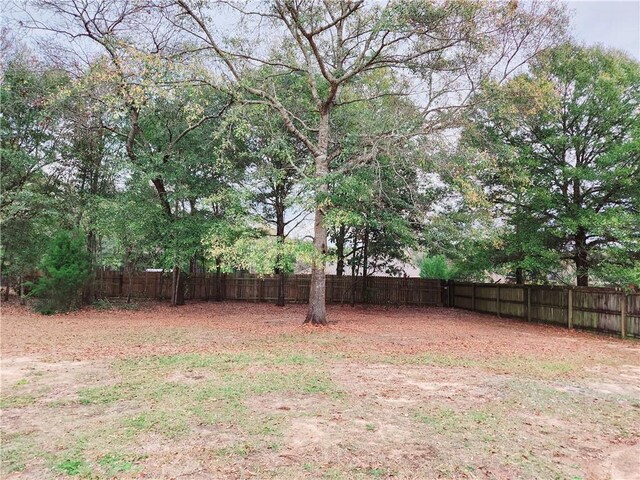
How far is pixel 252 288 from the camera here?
20234 millimetres

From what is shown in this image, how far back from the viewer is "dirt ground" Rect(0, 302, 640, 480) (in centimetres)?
329

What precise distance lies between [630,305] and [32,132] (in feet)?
63.2

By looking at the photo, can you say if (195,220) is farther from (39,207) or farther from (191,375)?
(191,375)

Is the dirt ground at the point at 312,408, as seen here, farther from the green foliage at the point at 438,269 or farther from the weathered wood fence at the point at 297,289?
the green foliage at the point at 438,269

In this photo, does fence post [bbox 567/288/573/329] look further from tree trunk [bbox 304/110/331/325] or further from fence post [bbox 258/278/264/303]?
fence post [bbox 258/278/264/303]

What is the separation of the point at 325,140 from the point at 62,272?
9.07 metres

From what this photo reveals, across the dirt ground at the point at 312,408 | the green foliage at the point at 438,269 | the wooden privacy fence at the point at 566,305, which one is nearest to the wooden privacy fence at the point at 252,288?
the wooden privacy fence at the point at 566,305

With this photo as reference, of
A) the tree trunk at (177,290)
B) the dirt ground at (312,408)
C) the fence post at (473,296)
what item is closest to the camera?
the dirt ground at (312,408)

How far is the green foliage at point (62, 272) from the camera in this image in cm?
1321

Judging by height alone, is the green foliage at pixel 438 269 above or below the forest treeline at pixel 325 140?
below

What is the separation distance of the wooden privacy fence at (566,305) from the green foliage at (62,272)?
48.9ft

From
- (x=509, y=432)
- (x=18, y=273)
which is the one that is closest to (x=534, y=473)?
(x=509, y=432)

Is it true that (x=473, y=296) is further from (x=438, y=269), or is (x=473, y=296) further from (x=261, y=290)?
(x=261, y=290)

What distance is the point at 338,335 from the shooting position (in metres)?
10.2
